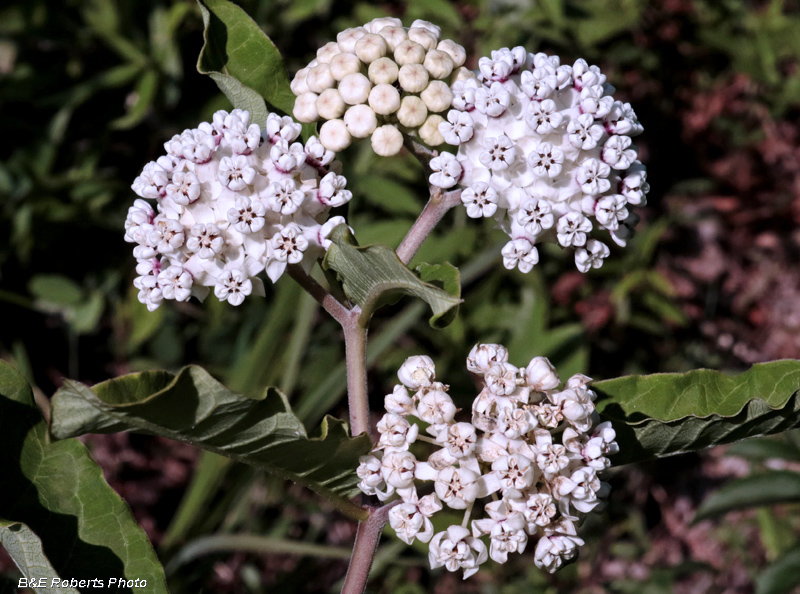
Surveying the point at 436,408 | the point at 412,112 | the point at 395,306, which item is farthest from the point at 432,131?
the point at 395,306

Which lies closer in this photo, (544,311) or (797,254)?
(544,311)

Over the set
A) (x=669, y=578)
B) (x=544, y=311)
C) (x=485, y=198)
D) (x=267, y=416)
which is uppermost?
(x=485, y=198)

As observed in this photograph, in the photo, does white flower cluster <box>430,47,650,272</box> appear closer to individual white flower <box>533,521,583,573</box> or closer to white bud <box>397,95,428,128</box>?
white bud <box>397,95,428,128</box>

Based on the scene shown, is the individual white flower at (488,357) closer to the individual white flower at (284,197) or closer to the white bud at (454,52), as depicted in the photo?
the individual white flower at (284,197)

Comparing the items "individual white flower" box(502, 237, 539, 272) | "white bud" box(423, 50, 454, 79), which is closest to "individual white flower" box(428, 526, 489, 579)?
"individual white flower" box(502, 237, 539, 272)

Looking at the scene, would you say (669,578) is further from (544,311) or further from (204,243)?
(204,243)

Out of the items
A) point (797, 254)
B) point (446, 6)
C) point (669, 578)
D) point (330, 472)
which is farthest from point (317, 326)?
point (797, 254)

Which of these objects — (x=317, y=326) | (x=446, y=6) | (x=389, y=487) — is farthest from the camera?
(x=317, y=326)
